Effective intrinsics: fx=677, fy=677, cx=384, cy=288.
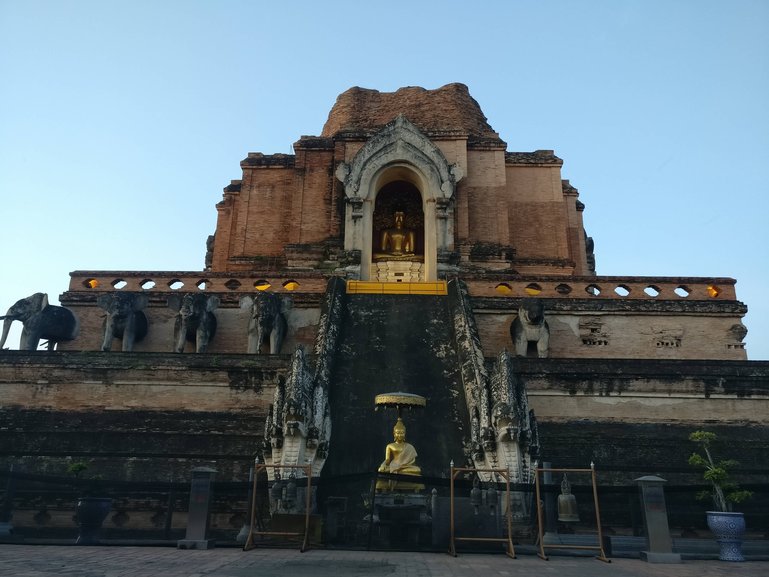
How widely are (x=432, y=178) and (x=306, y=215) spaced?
15.4ft

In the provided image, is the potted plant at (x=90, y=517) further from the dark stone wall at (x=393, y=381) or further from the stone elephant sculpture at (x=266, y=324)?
the stone elephant sculpture at (x=266, y=324)

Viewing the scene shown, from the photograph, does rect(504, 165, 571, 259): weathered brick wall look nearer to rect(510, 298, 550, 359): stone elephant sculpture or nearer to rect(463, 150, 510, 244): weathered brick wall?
rect(463, 150, 510, 244): weathered brick wall

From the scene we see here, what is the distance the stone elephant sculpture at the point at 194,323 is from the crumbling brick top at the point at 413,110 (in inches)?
393

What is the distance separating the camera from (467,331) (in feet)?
51.9

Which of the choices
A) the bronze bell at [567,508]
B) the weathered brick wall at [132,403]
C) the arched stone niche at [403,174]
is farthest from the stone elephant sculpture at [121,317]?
the bronze bell at [567,508]

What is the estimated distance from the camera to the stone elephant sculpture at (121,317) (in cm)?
1783

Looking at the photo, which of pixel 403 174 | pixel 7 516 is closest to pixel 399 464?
pixel 7 516

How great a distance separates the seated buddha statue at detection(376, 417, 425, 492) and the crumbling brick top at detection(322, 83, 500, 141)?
1631 cm

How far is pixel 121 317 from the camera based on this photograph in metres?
17.9

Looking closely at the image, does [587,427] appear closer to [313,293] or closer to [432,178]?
[313,293]

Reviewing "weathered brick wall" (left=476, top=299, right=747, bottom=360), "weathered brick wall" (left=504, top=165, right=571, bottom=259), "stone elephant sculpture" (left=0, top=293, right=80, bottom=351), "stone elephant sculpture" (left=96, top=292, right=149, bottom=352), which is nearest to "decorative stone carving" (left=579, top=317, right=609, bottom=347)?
"weathered brick wall" (left=476, top=299, right=747, bottom=360)

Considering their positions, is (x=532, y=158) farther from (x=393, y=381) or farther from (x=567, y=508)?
(x=567, y=508)

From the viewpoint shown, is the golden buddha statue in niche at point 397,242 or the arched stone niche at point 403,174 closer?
the arched stone niche at point 403,174

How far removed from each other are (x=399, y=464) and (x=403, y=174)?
47.5 ft
